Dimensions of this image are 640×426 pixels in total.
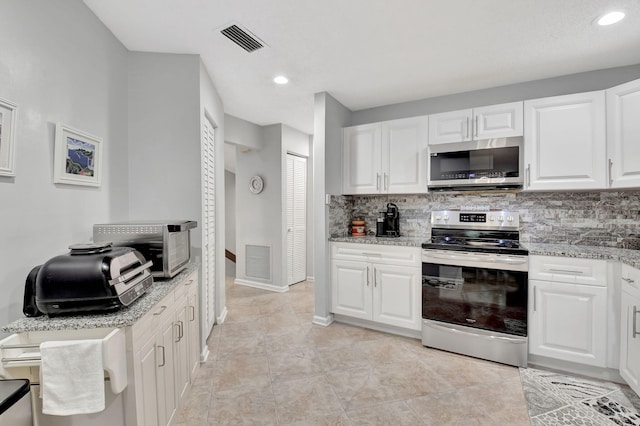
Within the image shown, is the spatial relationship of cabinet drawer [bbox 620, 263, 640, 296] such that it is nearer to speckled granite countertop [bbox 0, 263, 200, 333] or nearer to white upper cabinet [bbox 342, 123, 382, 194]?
white upper cabinet [bbox 342, 123, 382, 194]

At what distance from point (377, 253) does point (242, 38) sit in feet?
7.44

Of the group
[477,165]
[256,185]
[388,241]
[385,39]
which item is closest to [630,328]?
[477,165]

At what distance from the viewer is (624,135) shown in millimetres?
2281

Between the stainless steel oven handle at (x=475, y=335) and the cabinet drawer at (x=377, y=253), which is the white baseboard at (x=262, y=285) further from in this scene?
the stainless steel oven handle at (x=475, y=335)

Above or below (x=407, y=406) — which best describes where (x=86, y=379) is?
above

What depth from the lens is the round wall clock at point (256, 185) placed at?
465cm

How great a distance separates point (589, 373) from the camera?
2289mm

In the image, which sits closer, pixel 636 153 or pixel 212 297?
pixel 636 153

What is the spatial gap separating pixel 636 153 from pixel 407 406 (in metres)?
2.52

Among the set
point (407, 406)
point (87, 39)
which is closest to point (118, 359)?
point (407, 406)

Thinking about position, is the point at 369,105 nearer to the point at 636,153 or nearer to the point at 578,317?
the point at 636,153

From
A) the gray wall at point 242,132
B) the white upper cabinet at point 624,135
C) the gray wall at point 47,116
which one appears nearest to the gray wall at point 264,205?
the gray wall at point 242,132

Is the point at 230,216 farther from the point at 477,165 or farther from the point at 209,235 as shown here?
the point at 477,165

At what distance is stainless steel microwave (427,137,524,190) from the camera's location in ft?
8.86
